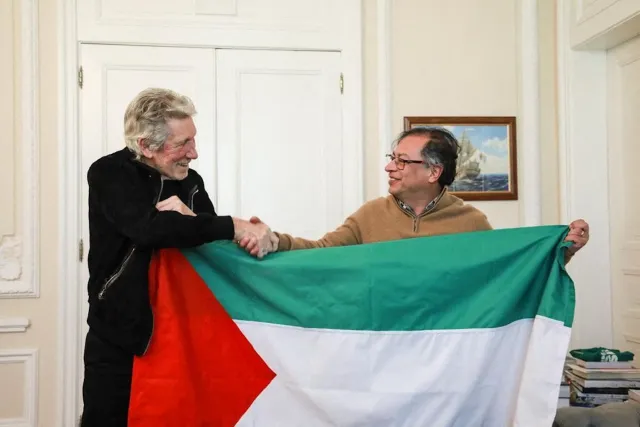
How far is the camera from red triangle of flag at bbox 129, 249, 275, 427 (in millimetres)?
1976

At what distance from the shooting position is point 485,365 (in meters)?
2.00

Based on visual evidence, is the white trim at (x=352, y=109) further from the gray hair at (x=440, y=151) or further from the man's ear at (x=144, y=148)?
the man's ear at (x=144, y=148)

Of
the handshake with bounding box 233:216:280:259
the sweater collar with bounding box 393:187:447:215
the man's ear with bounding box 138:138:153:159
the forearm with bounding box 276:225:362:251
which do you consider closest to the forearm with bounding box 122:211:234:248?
the handshake with bounding box 233:216:280:259

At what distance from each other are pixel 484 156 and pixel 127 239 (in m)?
2.30

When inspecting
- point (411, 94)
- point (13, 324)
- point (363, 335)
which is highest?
point (411, 94)

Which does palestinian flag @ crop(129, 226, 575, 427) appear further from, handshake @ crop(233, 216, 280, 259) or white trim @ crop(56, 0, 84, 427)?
white trim @ crop(56, 0, 84, 427)

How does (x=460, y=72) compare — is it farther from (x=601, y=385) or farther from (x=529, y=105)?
(x=601, y=385)

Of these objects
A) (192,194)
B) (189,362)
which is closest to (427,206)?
(192,194)

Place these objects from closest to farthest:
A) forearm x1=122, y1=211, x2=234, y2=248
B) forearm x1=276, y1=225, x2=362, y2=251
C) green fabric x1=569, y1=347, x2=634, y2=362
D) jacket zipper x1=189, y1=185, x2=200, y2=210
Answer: forearm x1=122, y1=211, x2=234, y2=248 → jacket zipper x1=189, y1=185, x2=200, y2=210 → forearm x1=276, y1=225, x2=362, y2=251 → green fabric x1=569, y1=347, x2=634, y2=362

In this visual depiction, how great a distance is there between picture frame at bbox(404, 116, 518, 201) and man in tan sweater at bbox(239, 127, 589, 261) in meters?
1.14

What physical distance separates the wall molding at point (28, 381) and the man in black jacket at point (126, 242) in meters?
1.62

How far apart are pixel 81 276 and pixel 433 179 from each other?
196 cm

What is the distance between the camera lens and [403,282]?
81.4 inches

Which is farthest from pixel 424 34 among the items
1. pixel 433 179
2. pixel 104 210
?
pixel 104 210
